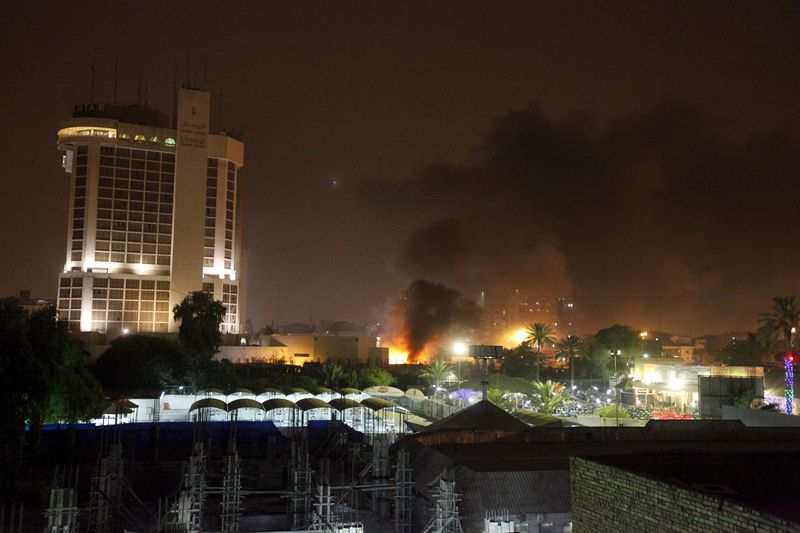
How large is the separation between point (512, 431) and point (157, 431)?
14.8 m

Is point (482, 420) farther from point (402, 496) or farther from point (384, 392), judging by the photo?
point (384, 392)

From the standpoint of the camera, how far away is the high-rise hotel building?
243ft

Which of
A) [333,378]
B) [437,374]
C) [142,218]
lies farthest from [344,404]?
[142,218]

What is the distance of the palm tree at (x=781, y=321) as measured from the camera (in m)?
42.7

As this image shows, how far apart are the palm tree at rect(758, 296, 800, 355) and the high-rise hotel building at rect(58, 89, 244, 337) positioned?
5584cm

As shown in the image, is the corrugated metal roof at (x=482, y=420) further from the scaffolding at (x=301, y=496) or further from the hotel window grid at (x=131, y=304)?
the hotel window grid at (x=131, y=304)

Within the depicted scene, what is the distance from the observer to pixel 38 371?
22.4 meters

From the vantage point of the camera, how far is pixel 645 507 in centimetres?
923

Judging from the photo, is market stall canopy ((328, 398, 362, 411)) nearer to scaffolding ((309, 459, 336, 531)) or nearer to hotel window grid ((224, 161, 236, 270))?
scaffolding ((309, 459, 336, 531))

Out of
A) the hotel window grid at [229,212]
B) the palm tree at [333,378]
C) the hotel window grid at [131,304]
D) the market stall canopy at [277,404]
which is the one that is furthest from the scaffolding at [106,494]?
the hotel window grid at [229,212]

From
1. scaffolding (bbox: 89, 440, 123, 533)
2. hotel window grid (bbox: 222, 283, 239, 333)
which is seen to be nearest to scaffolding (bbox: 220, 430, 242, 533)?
scaffolding (bbox: 89, 440, 123, 533)

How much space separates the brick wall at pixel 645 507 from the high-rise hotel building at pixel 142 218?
70.3 meters

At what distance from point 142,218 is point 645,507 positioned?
7677cm

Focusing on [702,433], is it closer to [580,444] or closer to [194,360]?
[580,444]
